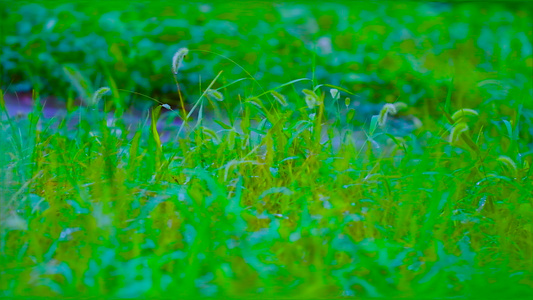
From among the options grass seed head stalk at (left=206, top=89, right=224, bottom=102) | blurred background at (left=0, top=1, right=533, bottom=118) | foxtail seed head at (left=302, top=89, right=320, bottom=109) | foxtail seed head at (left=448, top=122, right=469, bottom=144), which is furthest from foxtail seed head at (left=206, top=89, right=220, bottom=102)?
foxtail seed head at (left=448, top=122, right=469, bottom=144)

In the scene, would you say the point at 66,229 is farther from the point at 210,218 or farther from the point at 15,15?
the point at 15,15

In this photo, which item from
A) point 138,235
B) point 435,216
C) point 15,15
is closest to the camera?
point 138,235

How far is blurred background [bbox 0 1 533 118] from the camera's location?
1.77 m

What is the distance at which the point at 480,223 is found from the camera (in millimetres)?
1497

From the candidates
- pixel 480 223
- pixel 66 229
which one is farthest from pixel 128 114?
pixel 480 223

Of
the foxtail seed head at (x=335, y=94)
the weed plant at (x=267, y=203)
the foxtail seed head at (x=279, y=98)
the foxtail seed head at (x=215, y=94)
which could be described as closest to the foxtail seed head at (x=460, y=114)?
the weed plant at (x=267, y=203)

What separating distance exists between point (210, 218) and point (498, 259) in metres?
0.74

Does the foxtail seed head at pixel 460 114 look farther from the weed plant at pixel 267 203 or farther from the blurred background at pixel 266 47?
the blurred background at pixel 266 47

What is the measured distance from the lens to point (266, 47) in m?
1.98

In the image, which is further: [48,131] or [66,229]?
[48,131]

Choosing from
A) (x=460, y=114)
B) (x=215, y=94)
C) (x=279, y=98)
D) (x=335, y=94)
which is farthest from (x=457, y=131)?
(x=215, y=94)

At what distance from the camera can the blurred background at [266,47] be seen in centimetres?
177

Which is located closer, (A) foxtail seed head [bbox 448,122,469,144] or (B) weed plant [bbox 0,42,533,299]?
(B) weed plant [bbox 0,42,533,299]

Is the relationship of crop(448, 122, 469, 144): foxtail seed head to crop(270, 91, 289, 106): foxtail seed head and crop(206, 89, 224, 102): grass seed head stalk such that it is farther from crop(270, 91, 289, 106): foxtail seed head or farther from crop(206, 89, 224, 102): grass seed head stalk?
crop(206, 89, 224, 102): grass seed head stalk
